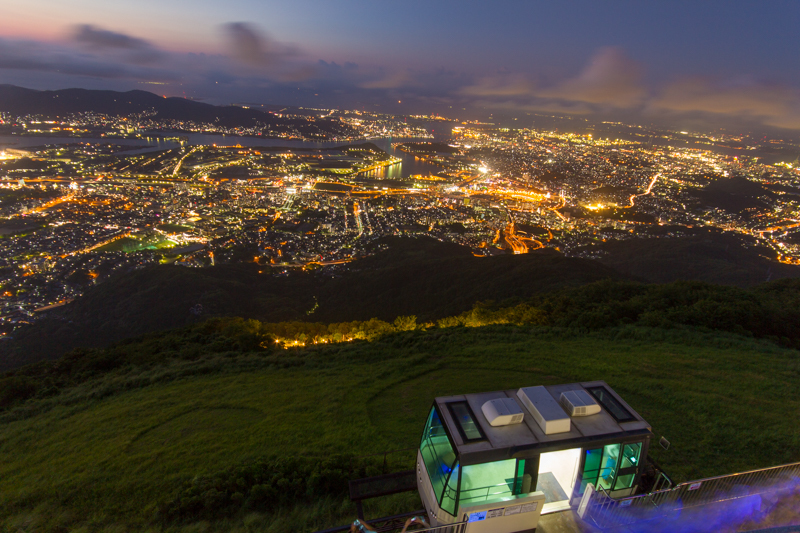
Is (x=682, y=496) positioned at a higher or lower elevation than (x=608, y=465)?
lower

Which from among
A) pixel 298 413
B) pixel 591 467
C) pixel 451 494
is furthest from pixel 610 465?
pixel 298 413

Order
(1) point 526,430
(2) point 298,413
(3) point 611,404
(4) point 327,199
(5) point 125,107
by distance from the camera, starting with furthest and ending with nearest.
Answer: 1. (5) point 125,107
2. (4) point 327,199
3. (2) point 298,413
4. (3) point 611,404
5. (1) point 526,430

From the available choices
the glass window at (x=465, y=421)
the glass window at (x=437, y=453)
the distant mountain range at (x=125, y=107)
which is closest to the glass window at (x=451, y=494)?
the glass window at (x=437, y=453)

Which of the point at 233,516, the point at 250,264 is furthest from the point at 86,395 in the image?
the point at 250,264

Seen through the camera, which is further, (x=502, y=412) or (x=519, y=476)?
(x=502, y=412)

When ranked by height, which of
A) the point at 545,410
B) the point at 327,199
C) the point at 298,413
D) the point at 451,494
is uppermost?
the point at 545,410

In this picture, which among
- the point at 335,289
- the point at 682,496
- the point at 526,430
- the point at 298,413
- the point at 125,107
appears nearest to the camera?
the point at 526,430

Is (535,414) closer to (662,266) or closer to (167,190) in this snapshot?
(662,266)

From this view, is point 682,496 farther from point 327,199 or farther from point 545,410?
point 327,199
